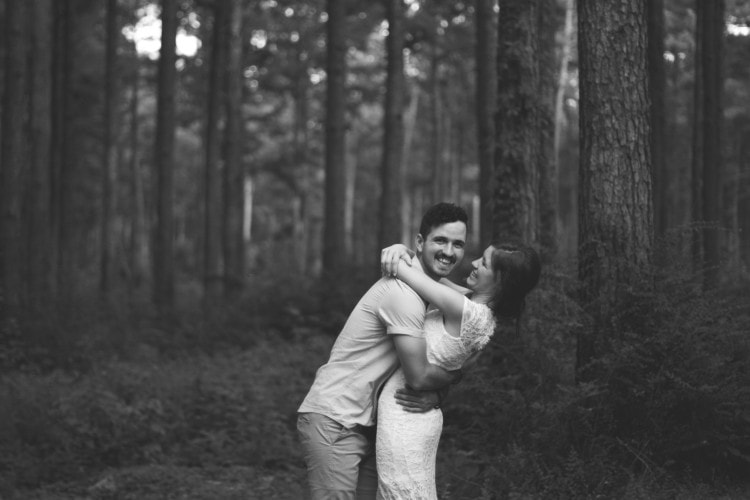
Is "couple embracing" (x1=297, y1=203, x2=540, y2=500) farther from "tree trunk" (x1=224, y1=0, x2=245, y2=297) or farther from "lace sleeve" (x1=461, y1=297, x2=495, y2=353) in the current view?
"tree trunk" (x1=224, y1=0, x2=245, y2=297)

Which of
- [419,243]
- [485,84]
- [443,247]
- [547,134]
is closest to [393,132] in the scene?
[485,84]

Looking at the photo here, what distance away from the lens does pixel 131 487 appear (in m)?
8.83

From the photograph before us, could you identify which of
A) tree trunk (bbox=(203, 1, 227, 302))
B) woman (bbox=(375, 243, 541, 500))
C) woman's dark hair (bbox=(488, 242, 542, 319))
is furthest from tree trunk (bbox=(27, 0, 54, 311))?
woman's dark hair (bbox=(488, 242, 542, 319))

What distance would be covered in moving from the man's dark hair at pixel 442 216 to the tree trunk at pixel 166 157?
615 inches

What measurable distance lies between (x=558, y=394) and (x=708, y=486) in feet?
4.55

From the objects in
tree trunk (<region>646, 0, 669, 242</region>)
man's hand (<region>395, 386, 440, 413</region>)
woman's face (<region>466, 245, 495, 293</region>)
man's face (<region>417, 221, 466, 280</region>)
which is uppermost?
tree trunk (<region>646, 0, 669, 242</region>)

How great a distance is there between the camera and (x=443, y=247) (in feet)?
15.5

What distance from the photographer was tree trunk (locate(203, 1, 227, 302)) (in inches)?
854

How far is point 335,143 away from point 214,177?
472cm

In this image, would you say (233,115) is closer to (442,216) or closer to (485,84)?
(485,84)

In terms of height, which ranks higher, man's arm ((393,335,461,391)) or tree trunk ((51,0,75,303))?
tree trunk ((51,0,75,303))

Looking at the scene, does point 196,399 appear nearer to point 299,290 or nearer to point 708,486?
point 708,486

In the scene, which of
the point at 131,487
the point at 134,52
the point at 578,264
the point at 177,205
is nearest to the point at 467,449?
the point at 578,264

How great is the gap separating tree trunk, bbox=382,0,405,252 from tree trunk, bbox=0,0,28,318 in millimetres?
8324
